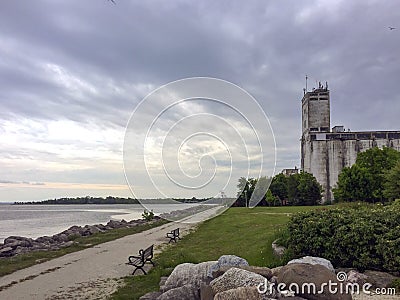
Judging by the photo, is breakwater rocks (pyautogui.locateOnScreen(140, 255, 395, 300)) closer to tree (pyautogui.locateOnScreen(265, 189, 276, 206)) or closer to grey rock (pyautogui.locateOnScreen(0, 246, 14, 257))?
grey rock (pyautogui.locateOnScreen(0, 246, 14, 257))

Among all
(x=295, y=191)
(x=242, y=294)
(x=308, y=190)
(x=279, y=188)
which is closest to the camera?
(x=242, y=294)

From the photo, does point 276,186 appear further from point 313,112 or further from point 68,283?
point 68,283

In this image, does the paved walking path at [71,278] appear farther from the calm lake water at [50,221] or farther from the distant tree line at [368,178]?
the distant tree line at [368,178]

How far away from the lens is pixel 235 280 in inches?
316

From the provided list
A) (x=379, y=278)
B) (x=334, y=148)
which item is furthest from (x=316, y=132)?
(x=379, y=278)

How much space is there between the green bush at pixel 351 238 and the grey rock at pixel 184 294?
4.50 m

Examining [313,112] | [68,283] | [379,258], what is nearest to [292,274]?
[379,258]

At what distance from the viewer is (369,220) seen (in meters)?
11.6

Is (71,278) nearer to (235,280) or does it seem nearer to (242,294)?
(235,280)

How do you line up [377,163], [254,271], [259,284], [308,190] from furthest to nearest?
[308,190], [377,163], [254,271], [259,284]

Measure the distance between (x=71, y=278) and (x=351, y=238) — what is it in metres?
8.31

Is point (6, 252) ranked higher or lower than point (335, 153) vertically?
lower

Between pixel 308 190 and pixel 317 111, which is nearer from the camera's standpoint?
pixel 308 190

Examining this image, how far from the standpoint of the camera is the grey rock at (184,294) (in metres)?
8.48
